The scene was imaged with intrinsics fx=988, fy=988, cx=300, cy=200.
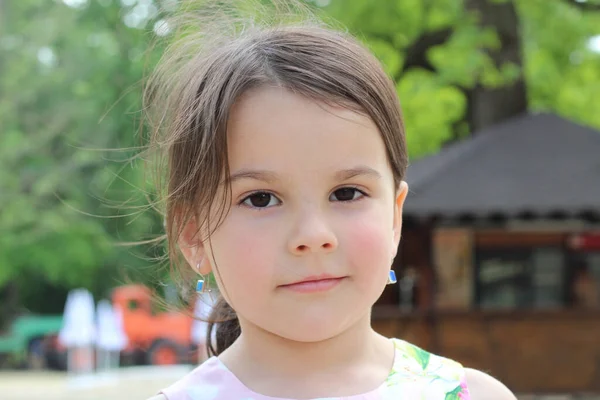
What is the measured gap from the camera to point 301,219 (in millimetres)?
1606

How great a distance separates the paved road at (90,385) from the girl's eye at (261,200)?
11717 mm

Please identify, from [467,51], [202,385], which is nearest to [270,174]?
[202,385]

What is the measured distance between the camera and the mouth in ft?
5.28

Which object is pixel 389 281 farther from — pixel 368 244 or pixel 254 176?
pixel 254 176

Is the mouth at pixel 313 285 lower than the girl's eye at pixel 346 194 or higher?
lower

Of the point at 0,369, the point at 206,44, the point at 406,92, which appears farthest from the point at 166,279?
the point at 0,369

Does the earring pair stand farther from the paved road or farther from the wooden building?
the paved road

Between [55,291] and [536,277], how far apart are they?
1989 cm

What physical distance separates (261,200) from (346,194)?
0.47 ft

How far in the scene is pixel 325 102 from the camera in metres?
1.66

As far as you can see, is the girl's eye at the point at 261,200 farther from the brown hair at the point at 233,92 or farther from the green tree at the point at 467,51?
the green tree at the point at 467,51

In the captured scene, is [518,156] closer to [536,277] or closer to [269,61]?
[536,277]

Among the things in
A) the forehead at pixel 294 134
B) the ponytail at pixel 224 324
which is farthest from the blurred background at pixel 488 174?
the forehead at pixel 294 134

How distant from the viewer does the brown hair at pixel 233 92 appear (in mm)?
1693
